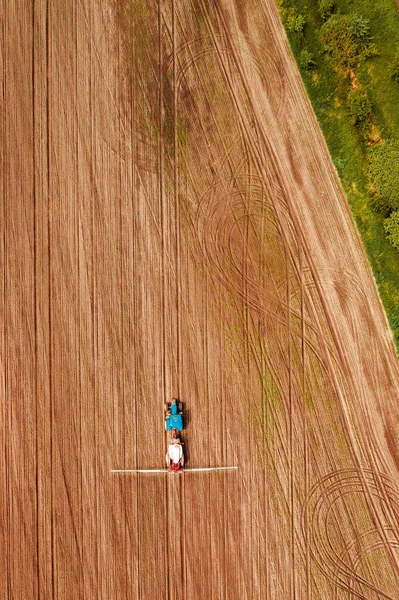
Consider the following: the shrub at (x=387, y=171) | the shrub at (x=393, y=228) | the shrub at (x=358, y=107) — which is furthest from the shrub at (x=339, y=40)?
the shrub at (x=393, y=228)

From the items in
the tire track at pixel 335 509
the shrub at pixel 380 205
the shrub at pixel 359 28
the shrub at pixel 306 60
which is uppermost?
the shrub at pixel 359 28

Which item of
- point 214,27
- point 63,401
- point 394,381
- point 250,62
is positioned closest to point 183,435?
point 63,401

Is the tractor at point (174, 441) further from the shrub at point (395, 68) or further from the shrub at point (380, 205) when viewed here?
the shrub at point (395, 68)

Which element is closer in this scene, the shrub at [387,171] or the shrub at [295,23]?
the shrub at [387,171]

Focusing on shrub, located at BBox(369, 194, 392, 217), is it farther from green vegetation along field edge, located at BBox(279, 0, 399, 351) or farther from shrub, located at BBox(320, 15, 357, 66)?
shrub, located at BBox(320, 15, 357, 66)

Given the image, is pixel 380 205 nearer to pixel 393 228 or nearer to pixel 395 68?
pixel 393 228

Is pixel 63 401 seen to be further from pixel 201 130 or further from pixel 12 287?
pixel 201 130

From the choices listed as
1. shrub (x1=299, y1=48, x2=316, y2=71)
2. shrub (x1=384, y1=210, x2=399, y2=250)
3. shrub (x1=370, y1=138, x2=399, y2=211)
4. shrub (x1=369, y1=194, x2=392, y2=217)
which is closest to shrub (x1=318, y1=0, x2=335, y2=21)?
shrub (x1=299, y1=48, x2=316, y2=71)
